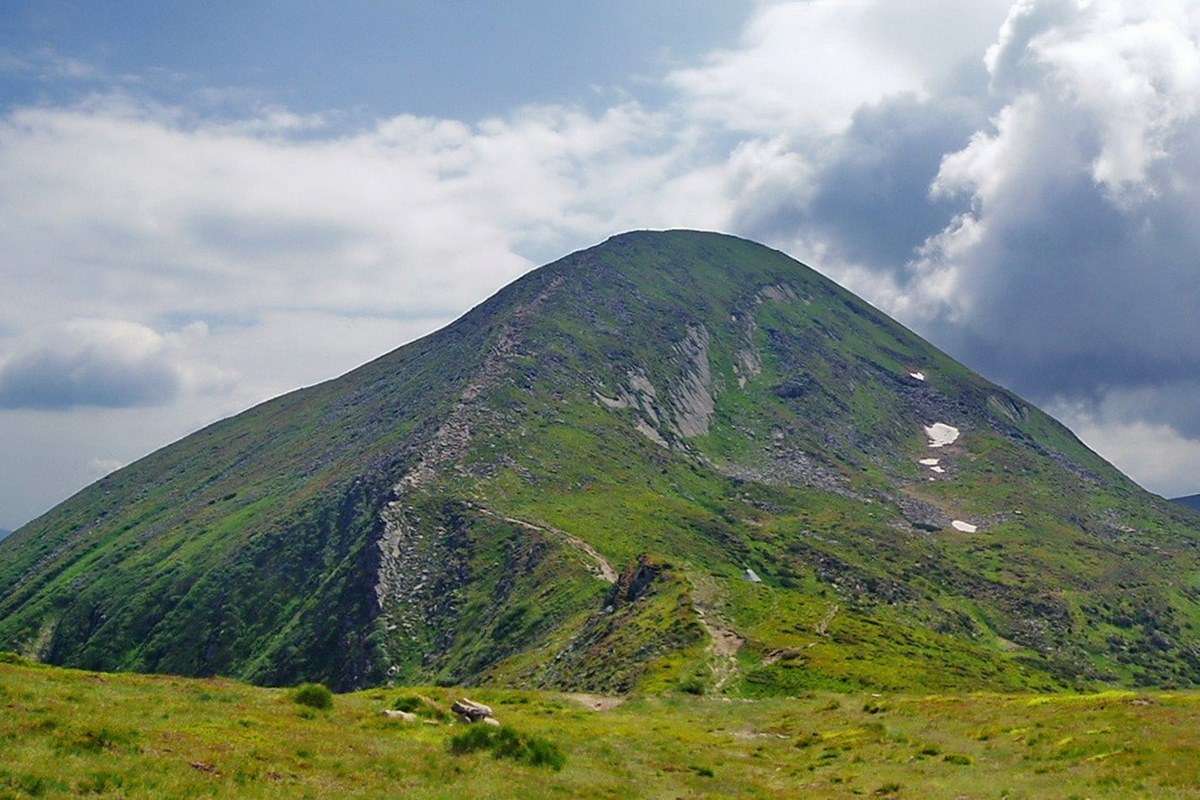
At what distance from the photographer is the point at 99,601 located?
183m

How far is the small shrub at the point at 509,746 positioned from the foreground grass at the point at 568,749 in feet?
1.68

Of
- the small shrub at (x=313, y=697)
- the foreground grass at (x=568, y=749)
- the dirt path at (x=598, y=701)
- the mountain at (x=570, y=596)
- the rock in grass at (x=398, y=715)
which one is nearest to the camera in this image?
the foreground grass at (x=568, y=749)

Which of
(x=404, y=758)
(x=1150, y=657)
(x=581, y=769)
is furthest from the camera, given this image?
(x=1150, y=657)

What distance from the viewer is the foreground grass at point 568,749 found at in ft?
80.8

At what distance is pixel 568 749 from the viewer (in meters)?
37.2

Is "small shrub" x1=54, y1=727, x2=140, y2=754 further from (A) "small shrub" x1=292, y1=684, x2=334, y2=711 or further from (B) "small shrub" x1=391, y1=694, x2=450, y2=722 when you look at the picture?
(B) "small shrub" x1=391, y1=694, x2=450, y2=722

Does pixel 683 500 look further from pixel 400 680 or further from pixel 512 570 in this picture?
pixel 400 680

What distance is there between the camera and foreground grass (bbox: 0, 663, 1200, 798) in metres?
24.6

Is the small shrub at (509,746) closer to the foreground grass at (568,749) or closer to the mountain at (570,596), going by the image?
the foreground grass at (568,749)

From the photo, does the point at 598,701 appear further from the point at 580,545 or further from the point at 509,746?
the point at 580,545

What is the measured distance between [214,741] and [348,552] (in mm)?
130907

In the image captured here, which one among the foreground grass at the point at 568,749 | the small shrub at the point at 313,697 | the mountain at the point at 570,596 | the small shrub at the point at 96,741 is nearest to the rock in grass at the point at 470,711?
the foreground grass at the point at 568,749

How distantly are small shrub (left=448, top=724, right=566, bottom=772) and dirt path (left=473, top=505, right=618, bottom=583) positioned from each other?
264 feet

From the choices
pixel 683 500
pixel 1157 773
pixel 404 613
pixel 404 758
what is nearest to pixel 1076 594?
pixel 683 500
